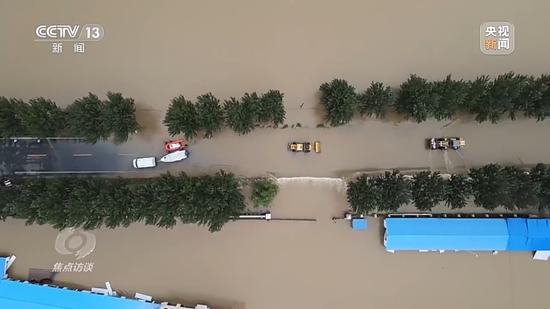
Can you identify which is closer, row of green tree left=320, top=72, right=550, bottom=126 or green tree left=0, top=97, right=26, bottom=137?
row of green tree left=320, top=72, right=550, bottom=126

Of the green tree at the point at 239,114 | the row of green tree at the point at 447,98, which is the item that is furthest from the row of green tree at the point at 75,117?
the row of green tree at the point at 447,98

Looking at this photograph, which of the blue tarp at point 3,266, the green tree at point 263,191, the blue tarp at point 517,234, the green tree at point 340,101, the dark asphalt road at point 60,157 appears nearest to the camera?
the green tree at point 340,101

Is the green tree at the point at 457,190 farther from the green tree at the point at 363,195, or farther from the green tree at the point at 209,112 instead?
the green tree at the point at 209,112

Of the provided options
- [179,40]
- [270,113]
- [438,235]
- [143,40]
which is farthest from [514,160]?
[143,40]

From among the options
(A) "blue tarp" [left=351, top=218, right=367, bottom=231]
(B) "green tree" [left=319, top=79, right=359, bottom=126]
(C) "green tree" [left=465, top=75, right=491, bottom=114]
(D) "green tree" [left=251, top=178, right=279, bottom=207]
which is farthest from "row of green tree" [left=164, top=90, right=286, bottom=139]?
(C) "green tree" [left=465, top=75, right=491, bottom=114]

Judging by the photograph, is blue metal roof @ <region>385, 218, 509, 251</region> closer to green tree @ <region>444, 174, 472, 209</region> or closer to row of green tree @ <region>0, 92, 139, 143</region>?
green tree @ <region>444, 174, 472, 209</region>

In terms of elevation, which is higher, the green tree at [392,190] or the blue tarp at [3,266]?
the green tree at [392,190]

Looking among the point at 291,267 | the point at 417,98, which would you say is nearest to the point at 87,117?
the point at 291,267
